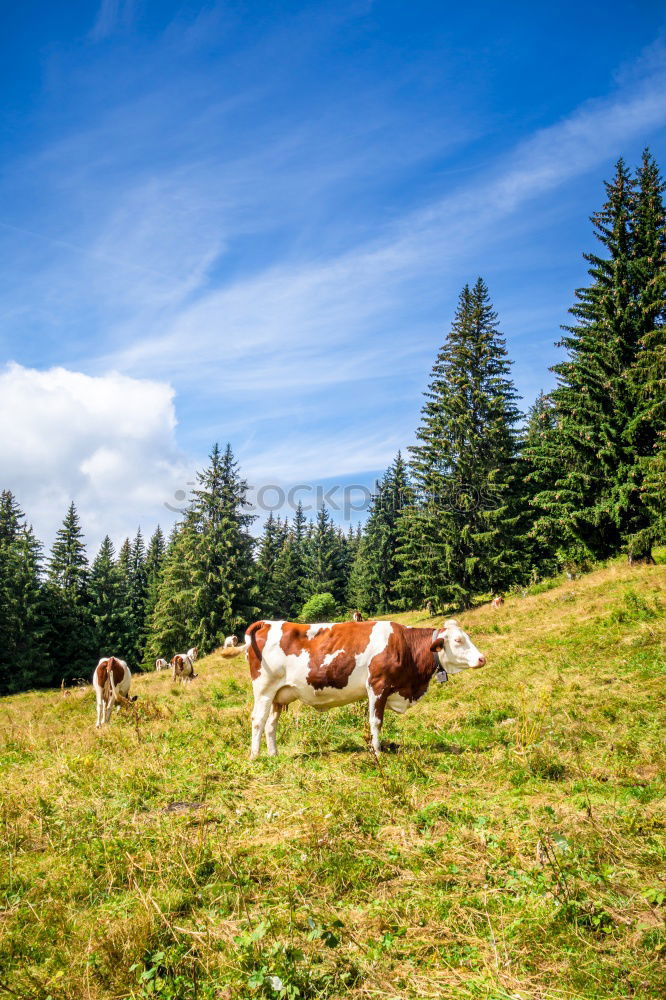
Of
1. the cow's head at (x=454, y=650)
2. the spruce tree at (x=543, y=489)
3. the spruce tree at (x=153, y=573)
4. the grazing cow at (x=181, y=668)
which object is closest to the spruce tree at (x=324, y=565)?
the spruce tree at (x=153, y=573)

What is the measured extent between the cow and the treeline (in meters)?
12.1

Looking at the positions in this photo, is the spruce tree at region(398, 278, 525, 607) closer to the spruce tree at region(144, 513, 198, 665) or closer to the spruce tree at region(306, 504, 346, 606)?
the spruce tree at region(144, 513, 198, 665)

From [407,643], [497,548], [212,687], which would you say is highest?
[497,548]

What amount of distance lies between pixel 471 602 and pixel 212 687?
17.3 meters

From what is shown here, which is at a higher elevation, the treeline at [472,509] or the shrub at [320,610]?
the treeline at [472,509]

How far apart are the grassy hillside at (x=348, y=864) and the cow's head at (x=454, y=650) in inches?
43.7

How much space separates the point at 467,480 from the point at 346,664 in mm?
23192

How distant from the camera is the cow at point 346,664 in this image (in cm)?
742

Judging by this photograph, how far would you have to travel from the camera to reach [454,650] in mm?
7879

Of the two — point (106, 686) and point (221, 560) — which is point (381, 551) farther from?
point (106, 686)

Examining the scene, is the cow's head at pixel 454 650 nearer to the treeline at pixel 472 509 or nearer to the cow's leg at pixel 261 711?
the cow's leg at pixel 261 711

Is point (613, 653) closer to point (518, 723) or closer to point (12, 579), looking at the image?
point (518, 723)

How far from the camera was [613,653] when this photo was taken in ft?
37.3

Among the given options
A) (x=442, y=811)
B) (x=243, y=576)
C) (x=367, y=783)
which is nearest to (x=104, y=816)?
(x=367, y=783)
